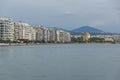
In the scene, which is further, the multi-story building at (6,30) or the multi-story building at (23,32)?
the multi-story building at (23,32)

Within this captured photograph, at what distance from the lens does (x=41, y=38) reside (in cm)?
15500

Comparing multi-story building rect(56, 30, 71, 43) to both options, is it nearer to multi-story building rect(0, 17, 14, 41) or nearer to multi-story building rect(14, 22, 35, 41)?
multi-story building rect(14, 22, 35, 41)

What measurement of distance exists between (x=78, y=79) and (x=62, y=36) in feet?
505

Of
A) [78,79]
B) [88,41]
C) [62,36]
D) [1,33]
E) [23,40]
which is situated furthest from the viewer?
[88,41]

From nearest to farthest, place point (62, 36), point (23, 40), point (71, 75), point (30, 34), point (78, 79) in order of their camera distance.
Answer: point (78, 79) < point (71, 75) < point (23, 40) < point (30, 34) < point (62, 36)

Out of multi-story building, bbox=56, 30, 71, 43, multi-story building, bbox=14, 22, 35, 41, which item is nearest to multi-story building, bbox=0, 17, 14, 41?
multi-story building, bbox=14, 22, 35, 41

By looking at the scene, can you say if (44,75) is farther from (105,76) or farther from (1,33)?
(1,33)

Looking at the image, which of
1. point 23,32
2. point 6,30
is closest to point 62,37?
point 23,32

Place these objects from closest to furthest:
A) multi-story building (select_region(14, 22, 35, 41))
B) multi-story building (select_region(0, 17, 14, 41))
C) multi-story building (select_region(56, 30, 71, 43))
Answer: multi-story building (select_region(0, 17, 14, 41)) < multi-story building (select_region(14, 22, 35, 41)) < multi-story building (select_region(56, 30, 71, 43))

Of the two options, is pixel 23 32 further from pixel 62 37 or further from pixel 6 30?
pixel 62 37

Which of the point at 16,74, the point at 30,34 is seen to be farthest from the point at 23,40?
the point at 16,74

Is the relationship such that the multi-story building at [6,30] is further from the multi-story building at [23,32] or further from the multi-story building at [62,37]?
the multi-story building at [62,37]

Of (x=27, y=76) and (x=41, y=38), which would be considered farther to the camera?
(x=41, y=38)

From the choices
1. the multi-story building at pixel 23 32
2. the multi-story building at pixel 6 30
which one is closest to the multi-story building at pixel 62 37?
the multi-story building at pixel 23 32
